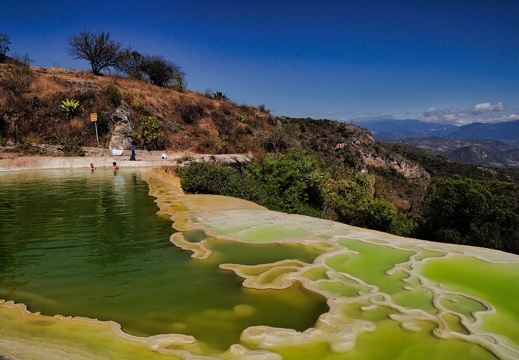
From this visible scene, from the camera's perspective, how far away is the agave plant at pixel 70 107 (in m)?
25.2

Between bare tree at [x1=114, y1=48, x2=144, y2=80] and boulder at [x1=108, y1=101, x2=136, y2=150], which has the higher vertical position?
bare tree at [x1=114, y1=48, x2=144, y2=80]

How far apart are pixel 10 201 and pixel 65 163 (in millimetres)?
10715

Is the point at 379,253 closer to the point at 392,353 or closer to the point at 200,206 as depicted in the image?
the point at 392,353

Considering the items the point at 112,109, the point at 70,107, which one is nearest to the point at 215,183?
the point at 112,109

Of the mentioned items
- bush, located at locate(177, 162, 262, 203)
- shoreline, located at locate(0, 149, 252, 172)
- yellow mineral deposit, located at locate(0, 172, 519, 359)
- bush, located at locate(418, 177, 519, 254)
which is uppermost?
shoreline, located at locate(0, 149, 252, 172)

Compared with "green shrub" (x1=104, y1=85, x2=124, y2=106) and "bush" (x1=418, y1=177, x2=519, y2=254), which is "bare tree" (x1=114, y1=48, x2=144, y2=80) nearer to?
"green shrub" (x1=104, y1=85, x2=124, y2=106)

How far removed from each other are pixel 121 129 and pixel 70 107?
13.2 ft

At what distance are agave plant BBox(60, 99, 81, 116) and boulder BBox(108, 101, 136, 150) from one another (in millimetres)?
2540

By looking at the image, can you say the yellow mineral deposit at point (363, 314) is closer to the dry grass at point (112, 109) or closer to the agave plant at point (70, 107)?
the dry grass at point (112, 109)

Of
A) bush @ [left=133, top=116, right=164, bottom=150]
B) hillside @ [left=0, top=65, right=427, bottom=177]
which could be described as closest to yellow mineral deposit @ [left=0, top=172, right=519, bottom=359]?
hillside @ [left=0, top=65, right=427, bottom=177]

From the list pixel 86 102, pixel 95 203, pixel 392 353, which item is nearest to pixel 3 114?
pixel 86 102

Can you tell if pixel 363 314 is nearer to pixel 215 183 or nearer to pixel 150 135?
pixel 215 183

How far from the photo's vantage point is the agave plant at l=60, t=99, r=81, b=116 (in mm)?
25156

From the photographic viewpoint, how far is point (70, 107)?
83.3 feet
